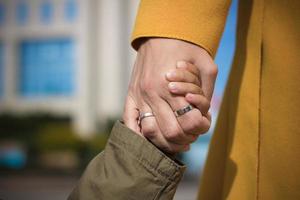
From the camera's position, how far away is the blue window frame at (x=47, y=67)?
412 inches

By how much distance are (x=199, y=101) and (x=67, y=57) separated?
10258mm

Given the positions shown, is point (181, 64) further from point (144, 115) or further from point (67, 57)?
point (67, 57)

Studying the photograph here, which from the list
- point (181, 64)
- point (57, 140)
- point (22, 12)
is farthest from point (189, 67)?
point (22, 12)

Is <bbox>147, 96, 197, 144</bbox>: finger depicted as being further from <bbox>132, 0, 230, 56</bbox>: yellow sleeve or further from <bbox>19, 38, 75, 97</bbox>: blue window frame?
<bbox>19, 38, 75, 97</bbox>: blue window frame

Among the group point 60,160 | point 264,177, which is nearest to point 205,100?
point 264,177

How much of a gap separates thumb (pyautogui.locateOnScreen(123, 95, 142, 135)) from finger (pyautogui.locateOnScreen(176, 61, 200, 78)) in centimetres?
11

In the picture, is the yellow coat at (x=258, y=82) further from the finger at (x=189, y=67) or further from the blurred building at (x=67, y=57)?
the blurred building at (x=67, y=57)

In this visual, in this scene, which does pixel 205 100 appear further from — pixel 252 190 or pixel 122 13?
pixel 122 13

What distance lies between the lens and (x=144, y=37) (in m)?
0.70

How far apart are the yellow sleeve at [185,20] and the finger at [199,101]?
0.09 meters

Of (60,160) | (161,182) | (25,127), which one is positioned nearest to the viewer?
(161,182)

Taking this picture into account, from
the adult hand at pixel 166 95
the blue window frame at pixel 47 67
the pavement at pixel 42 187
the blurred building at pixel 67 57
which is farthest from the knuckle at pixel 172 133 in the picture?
the blue window frame at pixel 47 67

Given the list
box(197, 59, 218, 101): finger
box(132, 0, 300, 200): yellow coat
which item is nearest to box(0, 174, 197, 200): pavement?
box(132, 0, 300, 200): yellow coat

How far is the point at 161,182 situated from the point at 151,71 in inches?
7.1
